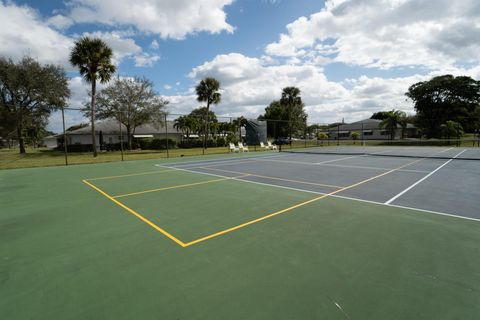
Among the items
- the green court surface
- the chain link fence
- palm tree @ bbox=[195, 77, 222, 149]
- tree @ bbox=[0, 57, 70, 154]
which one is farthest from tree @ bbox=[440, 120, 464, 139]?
tree @ bbox=[0, 57, 70, 154]

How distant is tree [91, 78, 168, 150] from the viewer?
31.0m

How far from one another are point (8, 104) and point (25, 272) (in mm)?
34855

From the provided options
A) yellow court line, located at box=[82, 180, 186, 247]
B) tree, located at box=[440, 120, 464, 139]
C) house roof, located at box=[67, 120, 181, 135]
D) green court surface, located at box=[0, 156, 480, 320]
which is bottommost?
green court surface, located at box=[0, 156, 480, 320]

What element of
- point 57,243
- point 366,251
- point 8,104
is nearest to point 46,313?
point 57,243

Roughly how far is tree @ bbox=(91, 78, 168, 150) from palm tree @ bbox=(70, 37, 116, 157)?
886cm

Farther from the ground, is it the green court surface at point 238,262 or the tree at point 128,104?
the tree at point 128,104

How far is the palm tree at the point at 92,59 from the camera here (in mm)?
20922

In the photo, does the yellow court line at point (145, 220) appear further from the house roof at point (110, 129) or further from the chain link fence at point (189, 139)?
the house roof at point (110, 129)

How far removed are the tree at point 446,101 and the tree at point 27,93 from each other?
52.9 m

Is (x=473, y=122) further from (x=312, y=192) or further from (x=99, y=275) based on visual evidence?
(x=99, y=275)

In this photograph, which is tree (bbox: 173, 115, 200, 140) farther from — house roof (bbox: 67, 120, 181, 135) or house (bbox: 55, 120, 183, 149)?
house (bbox: 55, 120, 183, 149)

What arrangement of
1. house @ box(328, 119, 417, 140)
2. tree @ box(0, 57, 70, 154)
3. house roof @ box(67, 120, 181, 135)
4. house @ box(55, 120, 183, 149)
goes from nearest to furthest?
tree @ box(0, 57, 70, 154)
house @ box(55, 120, 183, 149)
house roof @ box(67, 120, 181, 135)
house @ box(328, 119, 417, 140)

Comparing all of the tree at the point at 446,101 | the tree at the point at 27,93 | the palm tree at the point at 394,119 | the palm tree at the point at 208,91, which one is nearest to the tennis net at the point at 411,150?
the palm tree at the point at 394,119

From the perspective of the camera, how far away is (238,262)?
3.04 m
